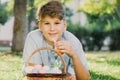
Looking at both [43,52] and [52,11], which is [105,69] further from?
[52,11]

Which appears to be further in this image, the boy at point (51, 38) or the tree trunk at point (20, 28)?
the tree trunk at point (20, 28)

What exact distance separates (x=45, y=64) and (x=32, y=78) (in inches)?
21.2

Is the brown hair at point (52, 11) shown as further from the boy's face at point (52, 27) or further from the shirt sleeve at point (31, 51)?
the shirt sleeve at point (31, 51)

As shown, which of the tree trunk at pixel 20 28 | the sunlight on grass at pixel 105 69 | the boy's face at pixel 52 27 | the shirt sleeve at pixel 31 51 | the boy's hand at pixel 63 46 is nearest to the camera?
the boy's hand at pixel 63 46

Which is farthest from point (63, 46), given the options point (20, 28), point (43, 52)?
point (20, 28)

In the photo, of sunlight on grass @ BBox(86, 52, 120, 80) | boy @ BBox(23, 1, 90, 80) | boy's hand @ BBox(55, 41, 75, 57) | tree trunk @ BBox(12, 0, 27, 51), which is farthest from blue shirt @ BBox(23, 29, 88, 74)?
tree trunk @ BBox(12, 0, 27, 51)

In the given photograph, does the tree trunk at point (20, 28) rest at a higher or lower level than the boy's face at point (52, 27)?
lower

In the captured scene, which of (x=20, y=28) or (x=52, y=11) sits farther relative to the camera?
(x=20, y=28)

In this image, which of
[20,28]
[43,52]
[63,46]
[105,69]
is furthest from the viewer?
[20,28]

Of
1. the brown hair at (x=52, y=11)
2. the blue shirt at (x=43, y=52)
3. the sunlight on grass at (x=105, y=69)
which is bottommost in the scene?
the sunlight on grass at (x=105, y=69)

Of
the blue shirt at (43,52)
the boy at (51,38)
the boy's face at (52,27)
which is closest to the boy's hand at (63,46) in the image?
the boy at (51,38)

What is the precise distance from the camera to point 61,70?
11.7 ft

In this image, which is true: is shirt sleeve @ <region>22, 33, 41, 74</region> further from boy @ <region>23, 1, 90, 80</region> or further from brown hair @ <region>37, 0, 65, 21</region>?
brown hair @ <region>37, 0, 65, 21</region>

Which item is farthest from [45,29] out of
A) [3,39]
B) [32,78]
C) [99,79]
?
[3,39]
